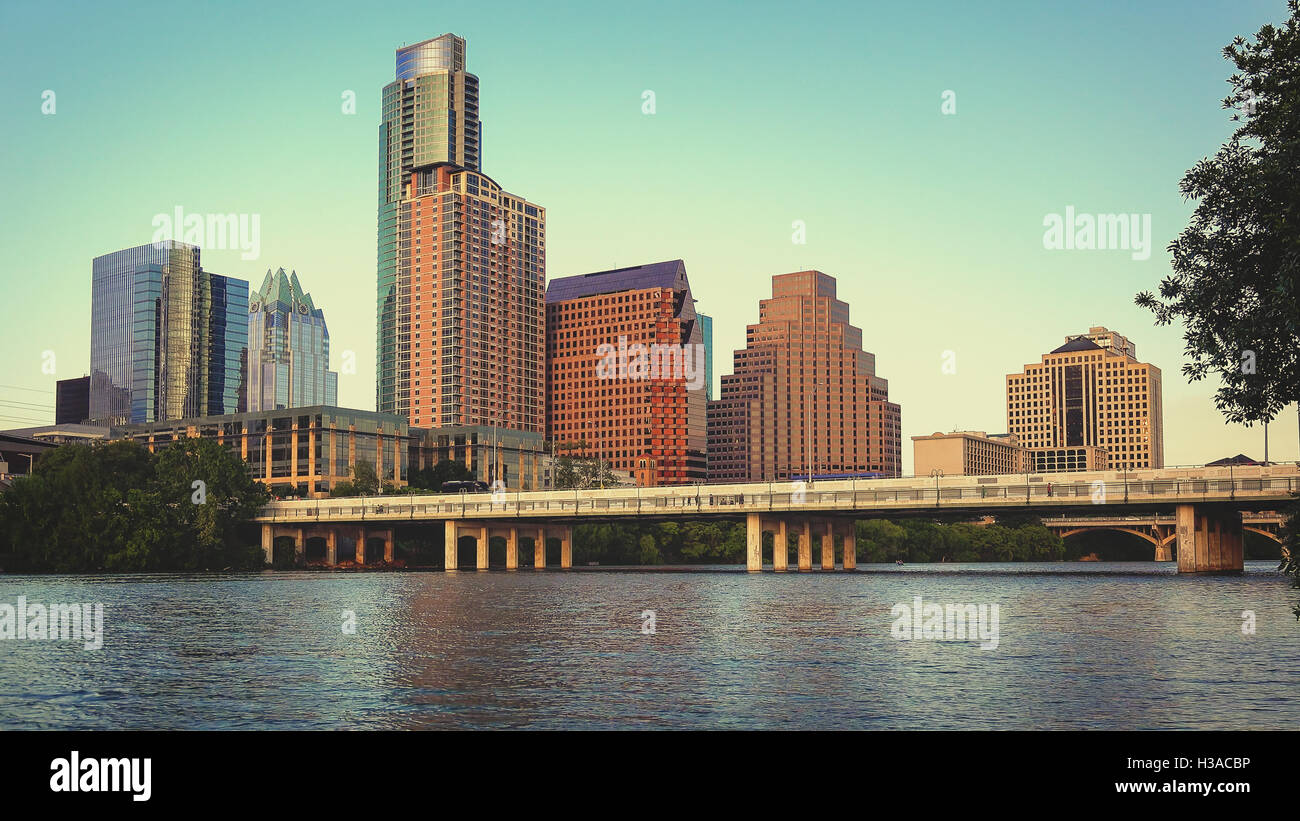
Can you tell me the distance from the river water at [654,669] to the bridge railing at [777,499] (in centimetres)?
4626

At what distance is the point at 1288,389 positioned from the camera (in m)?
38.2

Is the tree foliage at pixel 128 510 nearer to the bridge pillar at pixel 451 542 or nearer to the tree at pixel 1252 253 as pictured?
the bridge pillar at pixel 451 542

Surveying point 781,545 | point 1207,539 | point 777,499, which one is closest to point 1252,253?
point 1207,539

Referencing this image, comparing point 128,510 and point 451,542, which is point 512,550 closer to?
point 451,542

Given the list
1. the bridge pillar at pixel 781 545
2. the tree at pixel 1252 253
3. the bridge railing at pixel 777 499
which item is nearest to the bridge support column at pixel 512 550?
the bridge railing at pixel 777 499

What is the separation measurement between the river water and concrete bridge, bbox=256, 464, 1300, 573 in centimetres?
4702

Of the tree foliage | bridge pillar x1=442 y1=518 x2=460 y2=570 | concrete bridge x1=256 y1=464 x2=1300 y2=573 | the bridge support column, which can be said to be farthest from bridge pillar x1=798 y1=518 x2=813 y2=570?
the tree foliage

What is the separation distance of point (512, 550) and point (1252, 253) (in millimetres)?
163969

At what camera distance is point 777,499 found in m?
151

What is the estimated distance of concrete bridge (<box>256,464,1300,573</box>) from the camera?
125812 mm
